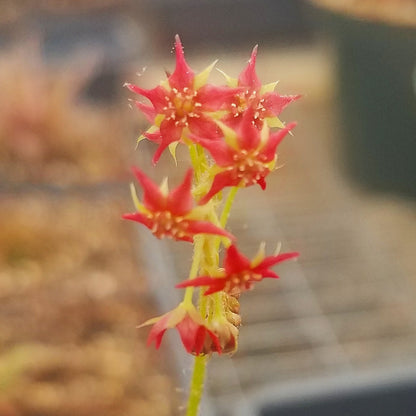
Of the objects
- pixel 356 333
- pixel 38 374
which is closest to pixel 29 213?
pixel 38 374

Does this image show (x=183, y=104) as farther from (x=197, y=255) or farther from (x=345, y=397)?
(x=345, y=397)

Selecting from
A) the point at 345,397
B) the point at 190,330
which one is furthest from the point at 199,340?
the point at 345,397

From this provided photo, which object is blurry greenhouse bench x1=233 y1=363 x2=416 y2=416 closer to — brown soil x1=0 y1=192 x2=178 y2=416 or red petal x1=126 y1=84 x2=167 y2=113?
brown soil x1=0 y1=192 x2=178 y2=416

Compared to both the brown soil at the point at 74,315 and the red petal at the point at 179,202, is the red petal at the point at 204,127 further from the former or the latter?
the brown soil at the point at 74,315

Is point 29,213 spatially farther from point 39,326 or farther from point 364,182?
point 364,182

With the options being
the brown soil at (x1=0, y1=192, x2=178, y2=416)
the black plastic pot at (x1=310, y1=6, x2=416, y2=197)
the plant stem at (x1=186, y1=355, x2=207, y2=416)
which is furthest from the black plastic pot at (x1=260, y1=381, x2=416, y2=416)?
the black plastic pot at (x1=310, y1=6, x2=416, y2=197)
